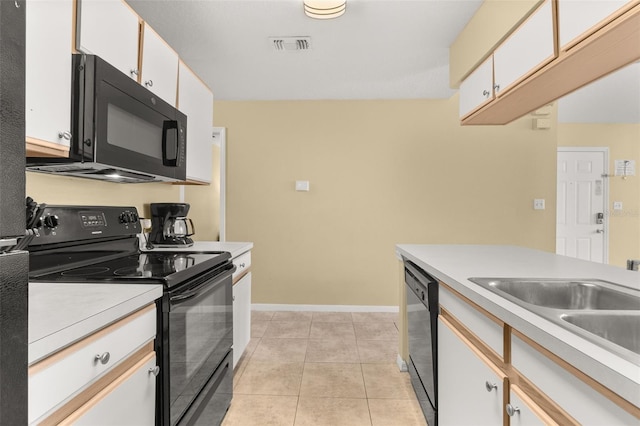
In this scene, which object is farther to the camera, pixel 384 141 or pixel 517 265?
pixel 384 141

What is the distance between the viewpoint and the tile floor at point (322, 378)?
193 centimetres

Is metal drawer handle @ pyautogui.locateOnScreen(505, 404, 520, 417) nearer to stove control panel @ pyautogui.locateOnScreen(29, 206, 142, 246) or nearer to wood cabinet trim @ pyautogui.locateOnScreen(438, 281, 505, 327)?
wood cabinet trim @ pyautogui.locateOnScreen(438, 281, 505, 327)

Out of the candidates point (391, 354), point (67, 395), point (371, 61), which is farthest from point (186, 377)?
point (371, 61)

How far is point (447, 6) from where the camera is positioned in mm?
2092

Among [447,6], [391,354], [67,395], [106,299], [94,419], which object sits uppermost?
[447,6]

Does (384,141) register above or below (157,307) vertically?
above

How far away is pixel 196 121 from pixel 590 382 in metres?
2.41

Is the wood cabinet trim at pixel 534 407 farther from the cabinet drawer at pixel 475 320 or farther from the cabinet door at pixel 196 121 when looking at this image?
the cabinet door at pixel 196 121

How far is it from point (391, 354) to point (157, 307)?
82.4 inches

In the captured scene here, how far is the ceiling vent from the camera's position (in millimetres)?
2494

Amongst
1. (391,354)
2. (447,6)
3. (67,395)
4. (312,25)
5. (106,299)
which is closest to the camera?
(67,395)

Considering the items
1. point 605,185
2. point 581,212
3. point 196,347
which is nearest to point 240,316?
point 196,347

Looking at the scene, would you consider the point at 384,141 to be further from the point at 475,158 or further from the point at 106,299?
the point at 106,299

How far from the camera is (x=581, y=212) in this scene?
4.57 metres
